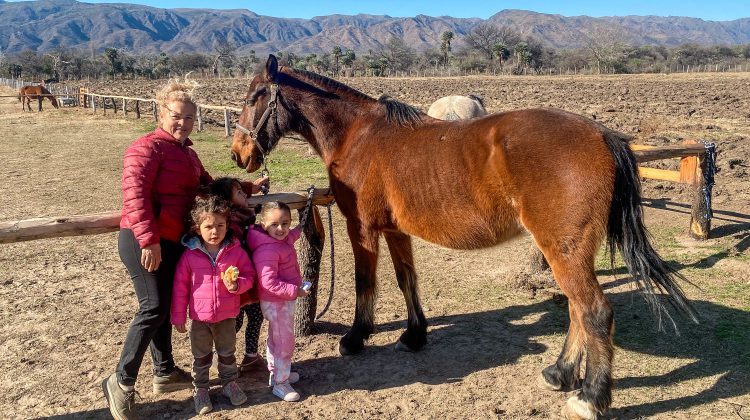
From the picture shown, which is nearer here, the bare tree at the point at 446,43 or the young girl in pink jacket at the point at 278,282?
the young girl in pink jacket at the point at 278,282

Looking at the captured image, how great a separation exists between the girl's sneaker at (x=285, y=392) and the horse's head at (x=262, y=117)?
66.6 inches

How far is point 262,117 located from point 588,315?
260cm

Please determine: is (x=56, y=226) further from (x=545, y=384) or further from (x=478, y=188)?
(x=545, y=384)

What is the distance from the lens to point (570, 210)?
287 centimetres

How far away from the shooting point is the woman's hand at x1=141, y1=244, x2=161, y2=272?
110 inches

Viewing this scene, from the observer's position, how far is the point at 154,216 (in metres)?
2.88

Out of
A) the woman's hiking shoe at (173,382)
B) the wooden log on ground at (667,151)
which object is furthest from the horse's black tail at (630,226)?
the wooden log on ground at (667,151)

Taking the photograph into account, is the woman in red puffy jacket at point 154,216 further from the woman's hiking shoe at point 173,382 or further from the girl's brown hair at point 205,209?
the woman's hiking shoe at point 173,382

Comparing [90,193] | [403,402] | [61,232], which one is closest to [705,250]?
[403,402]

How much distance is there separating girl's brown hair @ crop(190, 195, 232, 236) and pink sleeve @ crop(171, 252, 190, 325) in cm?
20

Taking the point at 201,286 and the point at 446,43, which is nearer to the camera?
the point at 201,286

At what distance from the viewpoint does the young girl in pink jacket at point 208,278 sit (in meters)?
2.94

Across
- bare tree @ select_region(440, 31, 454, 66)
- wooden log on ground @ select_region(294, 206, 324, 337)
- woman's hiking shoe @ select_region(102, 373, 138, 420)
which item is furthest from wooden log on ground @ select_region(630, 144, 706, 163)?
bare tree @ select_region(440, 31, 454, 66)

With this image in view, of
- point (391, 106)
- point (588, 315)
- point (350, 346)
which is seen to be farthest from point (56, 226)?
point (588, 315)
